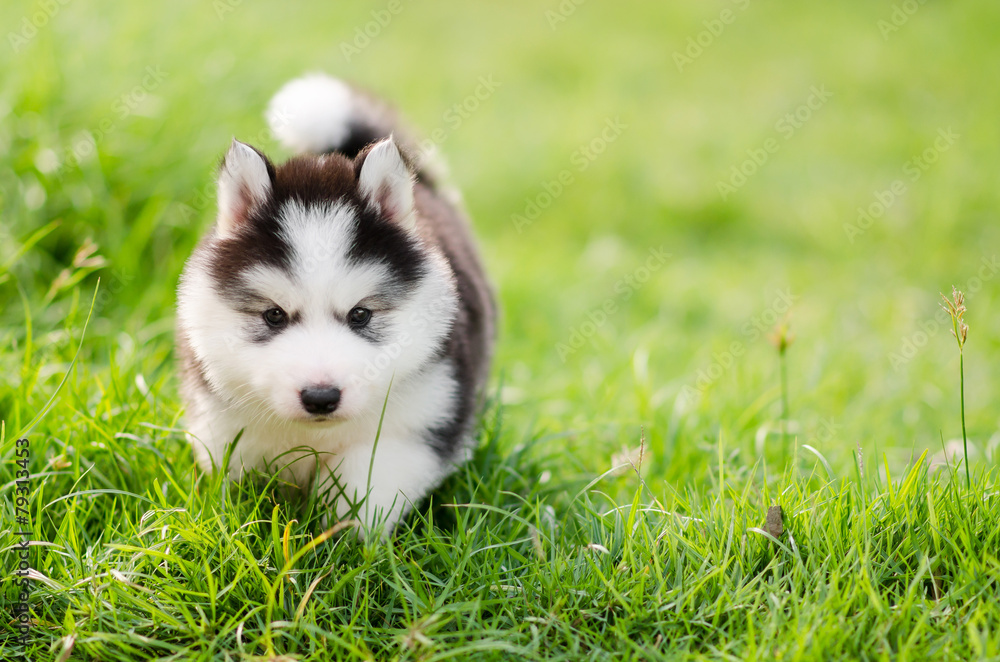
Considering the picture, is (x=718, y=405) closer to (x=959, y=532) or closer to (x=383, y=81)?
(x=959, y=532)

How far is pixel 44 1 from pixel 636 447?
433 centimetres

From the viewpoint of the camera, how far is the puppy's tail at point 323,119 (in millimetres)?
3246

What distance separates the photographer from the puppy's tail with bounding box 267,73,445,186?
10.6ft

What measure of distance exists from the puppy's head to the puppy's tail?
736mm

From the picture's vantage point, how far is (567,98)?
344 inches

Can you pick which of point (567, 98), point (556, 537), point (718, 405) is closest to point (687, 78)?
point (567, 98)
